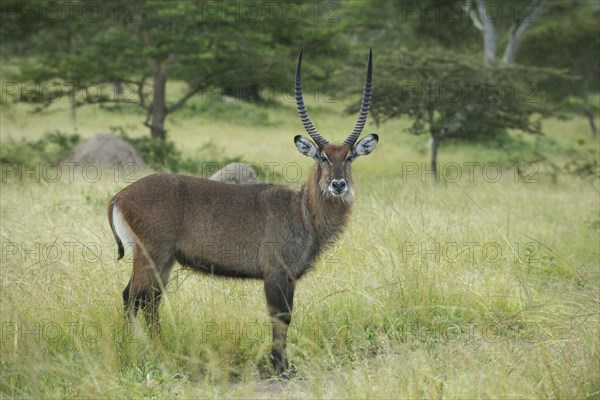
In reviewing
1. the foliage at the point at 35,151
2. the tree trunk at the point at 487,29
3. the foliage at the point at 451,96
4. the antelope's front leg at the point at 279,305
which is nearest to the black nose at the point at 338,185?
the antelope's front leg at the point at 279,305

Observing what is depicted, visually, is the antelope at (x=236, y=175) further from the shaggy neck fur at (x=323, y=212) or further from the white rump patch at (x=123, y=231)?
the white rump patch at (x=123, y=231)

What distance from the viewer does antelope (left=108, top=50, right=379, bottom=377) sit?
4852 millimetres

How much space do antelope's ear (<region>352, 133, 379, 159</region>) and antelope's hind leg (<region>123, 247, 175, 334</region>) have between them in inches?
61.3

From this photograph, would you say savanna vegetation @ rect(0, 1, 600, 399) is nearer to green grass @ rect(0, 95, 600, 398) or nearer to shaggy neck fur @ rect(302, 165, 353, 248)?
green grass @ rect(0, 95, 600, 398)

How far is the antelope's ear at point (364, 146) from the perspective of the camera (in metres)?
5.34

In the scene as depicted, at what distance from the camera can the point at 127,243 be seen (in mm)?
4914

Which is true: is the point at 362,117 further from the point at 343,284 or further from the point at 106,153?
the point at 106,153

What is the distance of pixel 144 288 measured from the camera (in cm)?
484

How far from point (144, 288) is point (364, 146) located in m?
1.91

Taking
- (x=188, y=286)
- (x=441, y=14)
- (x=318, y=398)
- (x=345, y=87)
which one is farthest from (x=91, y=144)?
(x=441, y=14)

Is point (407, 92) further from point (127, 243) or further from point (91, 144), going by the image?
point (127, 243)

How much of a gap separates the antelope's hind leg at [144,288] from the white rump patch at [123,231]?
8 cm

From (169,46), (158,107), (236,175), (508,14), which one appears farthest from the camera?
(508,14)

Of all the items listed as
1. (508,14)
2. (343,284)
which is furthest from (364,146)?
(508,14)
